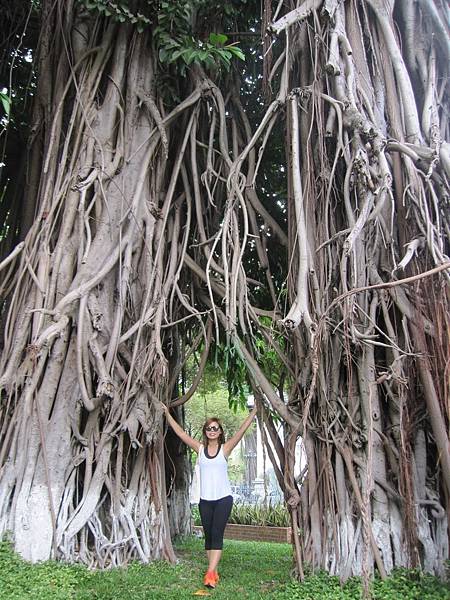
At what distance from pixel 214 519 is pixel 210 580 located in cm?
34

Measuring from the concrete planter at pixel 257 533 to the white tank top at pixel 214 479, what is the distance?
3.39 meters

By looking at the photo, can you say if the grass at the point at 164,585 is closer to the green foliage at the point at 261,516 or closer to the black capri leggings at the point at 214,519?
the black capri leggings at the point at 214,519

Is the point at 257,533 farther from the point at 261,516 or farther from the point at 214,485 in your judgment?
the point at 214,485

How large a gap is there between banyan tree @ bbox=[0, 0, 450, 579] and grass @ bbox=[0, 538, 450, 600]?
12 centimetres

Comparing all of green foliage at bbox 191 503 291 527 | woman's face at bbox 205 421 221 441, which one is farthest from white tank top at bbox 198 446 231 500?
green foliage at bbox 191 503 291 527

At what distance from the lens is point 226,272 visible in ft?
12.2

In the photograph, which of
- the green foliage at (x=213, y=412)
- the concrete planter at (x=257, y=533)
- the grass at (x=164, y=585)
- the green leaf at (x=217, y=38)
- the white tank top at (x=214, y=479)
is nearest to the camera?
the grass at (x=164, y=585)

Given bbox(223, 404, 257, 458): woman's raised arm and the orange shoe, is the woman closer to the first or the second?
bbox(223, 404, 257, 458): woman's raised arm

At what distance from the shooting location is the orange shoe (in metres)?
3.26

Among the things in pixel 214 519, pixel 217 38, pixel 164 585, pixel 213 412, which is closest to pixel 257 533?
pixel 214 519

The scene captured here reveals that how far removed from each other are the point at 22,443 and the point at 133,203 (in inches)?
64.1

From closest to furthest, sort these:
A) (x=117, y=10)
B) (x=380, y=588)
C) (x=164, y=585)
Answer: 1. (x=380, y=588)
2. (x=164, y=585)
3. (x=117, y=10)

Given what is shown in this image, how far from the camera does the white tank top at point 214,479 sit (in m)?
3.56

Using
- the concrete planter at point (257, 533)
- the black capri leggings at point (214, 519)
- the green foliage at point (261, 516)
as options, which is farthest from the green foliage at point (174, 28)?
the green foliage at point (261, 516)
